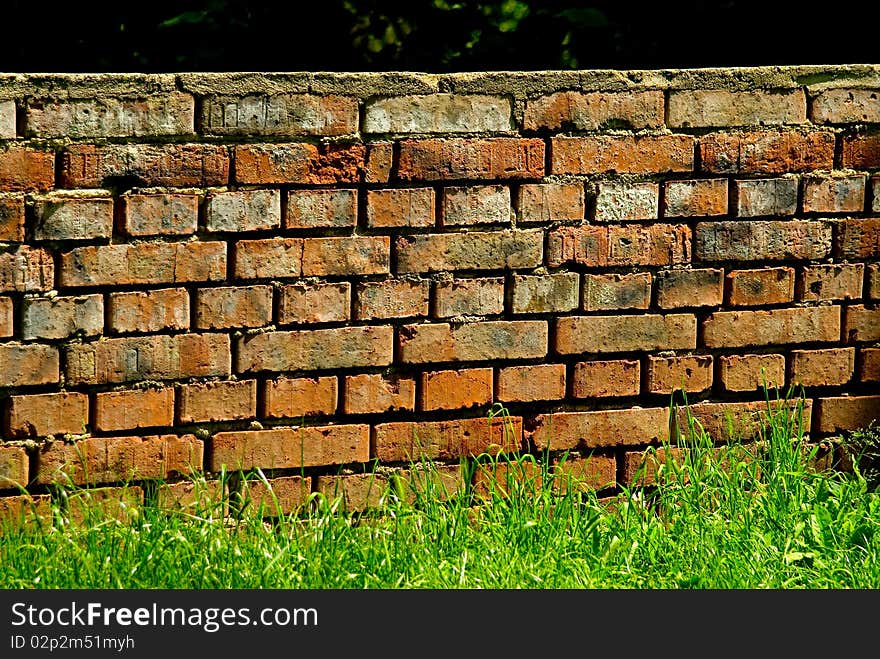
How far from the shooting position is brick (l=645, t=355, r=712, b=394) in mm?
→ 3324

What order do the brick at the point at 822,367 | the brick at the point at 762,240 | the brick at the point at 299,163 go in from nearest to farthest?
1. the brick at the point at 299,163
2. the brick at the point at 762,240
3. the brick at the point at 822,367

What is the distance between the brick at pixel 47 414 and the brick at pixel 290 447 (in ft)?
1.05

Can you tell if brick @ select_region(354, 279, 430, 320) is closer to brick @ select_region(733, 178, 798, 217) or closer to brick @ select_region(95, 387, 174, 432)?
brick @ select_region(95, 387, 174, 432)

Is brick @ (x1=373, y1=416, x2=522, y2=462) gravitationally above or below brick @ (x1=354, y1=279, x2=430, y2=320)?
below

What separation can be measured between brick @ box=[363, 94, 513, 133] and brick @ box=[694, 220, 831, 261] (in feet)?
1.98

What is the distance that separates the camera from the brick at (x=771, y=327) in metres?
3.34

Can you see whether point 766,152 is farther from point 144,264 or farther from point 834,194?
point 144,264

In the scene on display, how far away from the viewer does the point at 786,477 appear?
3.25 meters

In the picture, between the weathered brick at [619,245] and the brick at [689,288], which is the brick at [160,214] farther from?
the brick at [689,288]

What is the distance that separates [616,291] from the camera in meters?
3.25

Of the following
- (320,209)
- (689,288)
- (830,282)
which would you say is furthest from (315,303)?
(830,282)

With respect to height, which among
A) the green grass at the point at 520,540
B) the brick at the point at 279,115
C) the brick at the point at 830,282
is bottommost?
the green grass at the point at 520,540

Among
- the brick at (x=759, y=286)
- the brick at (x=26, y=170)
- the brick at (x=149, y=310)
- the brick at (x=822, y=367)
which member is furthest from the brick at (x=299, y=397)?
the brick at (x=822, y=367)

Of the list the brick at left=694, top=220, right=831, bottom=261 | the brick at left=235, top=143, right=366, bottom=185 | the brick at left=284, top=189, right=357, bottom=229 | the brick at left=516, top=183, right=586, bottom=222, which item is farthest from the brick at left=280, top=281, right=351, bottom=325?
the brick at left=694, top=220, right=831, bottom=261
